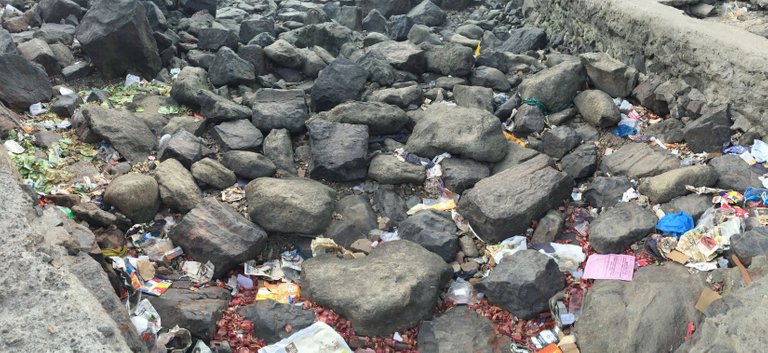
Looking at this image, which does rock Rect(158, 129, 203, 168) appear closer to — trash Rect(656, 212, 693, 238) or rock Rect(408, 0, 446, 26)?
trash Rect(656, 212, 693, 238)

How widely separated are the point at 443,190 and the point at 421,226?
2.17 feet

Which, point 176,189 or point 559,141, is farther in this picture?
point 559,141

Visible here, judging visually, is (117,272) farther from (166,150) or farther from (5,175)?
(166,150)

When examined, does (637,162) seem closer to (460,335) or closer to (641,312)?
(641,312)

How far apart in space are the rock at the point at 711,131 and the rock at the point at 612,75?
95cm

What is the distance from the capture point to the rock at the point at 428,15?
8742 mm

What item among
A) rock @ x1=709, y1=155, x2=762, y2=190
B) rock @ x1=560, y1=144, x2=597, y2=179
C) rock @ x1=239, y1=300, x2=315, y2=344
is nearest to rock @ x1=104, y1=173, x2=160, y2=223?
rock @ x1=239, y1=300, x2=315, y2=344

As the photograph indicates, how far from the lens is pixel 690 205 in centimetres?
409

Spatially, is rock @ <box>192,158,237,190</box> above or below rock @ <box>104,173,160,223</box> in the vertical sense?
below

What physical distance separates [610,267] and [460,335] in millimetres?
1113

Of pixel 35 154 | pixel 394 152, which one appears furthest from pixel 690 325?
pixel 35 154

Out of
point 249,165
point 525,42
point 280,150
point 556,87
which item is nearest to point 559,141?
point 556,87

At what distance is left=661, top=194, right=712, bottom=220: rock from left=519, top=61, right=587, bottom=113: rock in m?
1.74

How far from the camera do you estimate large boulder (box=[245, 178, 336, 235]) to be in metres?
4.18
